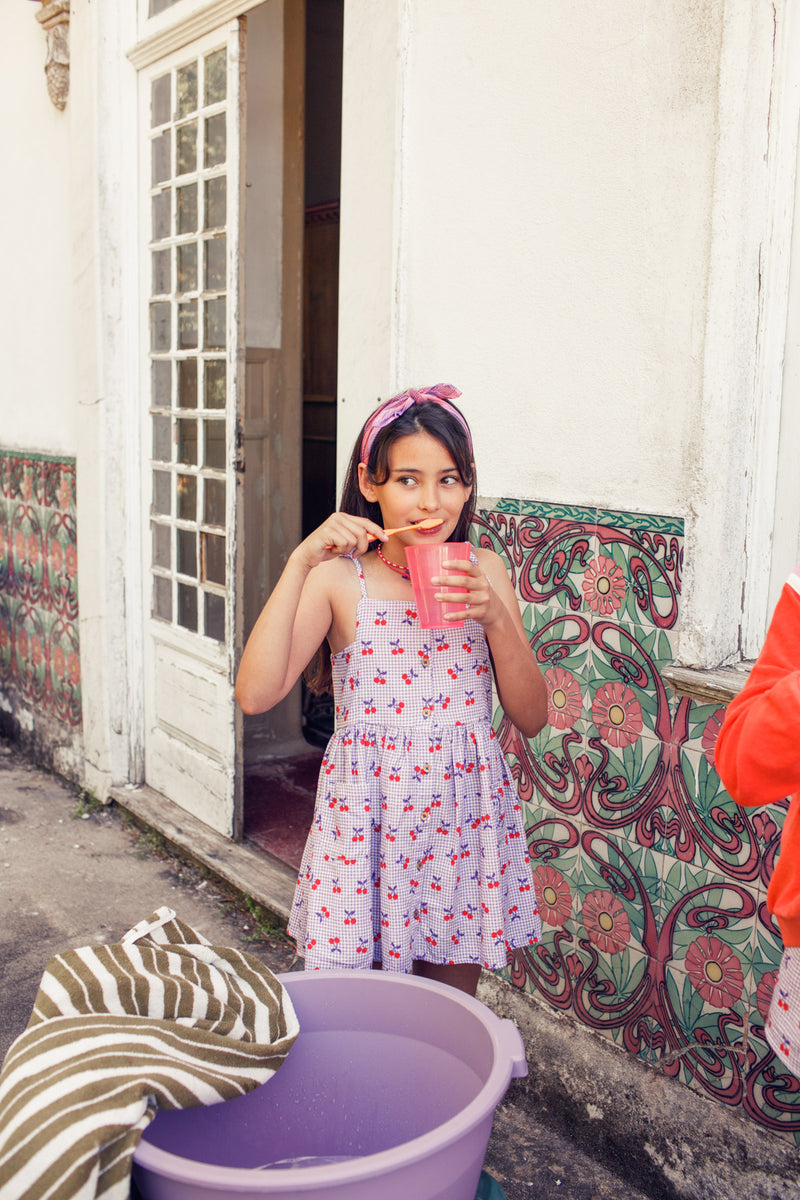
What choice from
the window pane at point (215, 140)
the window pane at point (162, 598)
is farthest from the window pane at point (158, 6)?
the window pane at point (162, 598)

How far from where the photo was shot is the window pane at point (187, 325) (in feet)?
12.8

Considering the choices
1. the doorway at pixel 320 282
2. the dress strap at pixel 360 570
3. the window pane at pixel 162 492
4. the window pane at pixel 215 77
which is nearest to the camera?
the dress strap at pixel 360 570

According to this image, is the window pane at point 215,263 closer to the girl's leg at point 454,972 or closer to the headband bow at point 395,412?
the headband bow at point 395,412

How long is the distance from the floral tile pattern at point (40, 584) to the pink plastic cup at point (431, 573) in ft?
10.8

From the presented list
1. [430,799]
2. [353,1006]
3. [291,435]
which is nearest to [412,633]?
[430,799]

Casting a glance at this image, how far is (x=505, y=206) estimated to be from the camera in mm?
2432

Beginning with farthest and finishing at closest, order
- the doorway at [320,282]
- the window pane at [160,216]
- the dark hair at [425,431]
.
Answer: the doorway at [320,282] → the window pane at [160,216] → the dark hair at [425,431]

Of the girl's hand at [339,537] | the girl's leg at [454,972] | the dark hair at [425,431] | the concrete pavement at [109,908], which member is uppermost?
the dark hair at [425,431]

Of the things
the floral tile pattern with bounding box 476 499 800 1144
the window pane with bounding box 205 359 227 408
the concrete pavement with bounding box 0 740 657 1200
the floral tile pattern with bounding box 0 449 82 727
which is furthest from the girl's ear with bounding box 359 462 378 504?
the floral tile pattern with bounding box 0 449 82 727

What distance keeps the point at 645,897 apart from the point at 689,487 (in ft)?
2.79

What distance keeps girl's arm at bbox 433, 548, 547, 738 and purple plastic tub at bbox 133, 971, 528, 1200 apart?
0.51 meters

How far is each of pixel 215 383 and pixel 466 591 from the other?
8.05 feet

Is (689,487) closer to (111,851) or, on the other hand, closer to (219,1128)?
(219,1128)

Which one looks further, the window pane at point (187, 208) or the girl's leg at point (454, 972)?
the window pane at point (187, 208)
